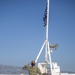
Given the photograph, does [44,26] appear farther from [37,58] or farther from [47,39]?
[37,58]

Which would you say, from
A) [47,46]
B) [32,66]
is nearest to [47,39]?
[47,46]

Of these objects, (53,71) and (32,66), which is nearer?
(32,66)

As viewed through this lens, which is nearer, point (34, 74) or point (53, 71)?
point (34, 74)

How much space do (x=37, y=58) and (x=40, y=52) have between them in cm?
74

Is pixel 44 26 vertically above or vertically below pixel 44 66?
above

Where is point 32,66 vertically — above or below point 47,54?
below

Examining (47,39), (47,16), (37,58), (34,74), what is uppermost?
(47,16)

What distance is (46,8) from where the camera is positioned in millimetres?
32656

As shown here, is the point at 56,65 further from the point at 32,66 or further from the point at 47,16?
the point at 32,66

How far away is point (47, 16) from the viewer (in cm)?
3234

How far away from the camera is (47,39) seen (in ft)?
107

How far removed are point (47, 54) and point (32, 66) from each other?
58.3 ft

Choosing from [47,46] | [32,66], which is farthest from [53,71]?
[32,66]

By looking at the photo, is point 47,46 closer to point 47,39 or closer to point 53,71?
point 47,39
